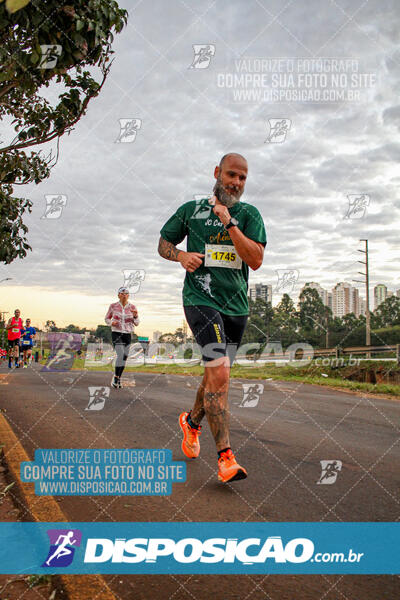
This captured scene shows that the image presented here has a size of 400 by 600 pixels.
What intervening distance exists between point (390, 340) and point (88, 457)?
1807 inches

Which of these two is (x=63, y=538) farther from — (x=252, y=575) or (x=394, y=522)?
(x=394, y=522)

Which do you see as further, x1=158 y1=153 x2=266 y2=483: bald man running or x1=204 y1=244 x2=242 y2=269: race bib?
x1=204 y1=244 x2=242 y2=269: race bib

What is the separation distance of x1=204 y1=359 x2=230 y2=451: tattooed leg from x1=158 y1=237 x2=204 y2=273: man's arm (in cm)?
69

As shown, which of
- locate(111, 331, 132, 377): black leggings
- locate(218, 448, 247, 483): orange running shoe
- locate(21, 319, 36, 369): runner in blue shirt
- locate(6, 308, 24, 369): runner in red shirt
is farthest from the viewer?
locate(21, 319, 36, 369): runner in blue shirt

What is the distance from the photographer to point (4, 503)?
2.89 m

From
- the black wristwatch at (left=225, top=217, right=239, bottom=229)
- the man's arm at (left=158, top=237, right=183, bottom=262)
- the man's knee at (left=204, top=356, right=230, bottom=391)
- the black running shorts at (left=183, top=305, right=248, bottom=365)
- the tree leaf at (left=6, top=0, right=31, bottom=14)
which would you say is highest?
the tree leaf at (left=6, top=0, right=31, bottom=14)

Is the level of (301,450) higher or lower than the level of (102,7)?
lower

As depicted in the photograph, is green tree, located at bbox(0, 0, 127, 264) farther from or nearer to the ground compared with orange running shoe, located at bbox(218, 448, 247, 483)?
farther from the ground

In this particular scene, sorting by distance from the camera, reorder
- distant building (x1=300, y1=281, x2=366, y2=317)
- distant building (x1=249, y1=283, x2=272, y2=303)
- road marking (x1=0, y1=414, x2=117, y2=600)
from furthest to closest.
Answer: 1. distant building (x1=300, y1=281, x2=366, y2=317)
2. distant building (x1=249, y1=283, x2=272, y2=303)
3. road marking (x1=0, y1=414, x2=117, y2=600)

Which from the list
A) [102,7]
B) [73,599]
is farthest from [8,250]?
[73,599]

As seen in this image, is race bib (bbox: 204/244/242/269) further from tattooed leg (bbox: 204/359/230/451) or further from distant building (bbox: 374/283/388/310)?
distant building (bbox: 374/283/388/310)

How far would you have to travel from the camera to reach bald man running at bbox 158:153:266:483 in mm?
3387

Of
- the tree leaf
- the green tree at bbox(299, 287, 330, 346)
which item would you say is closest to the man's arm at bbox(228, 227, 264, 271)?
the tree leaf

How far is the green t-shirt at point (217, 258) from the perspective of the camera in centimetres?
350
